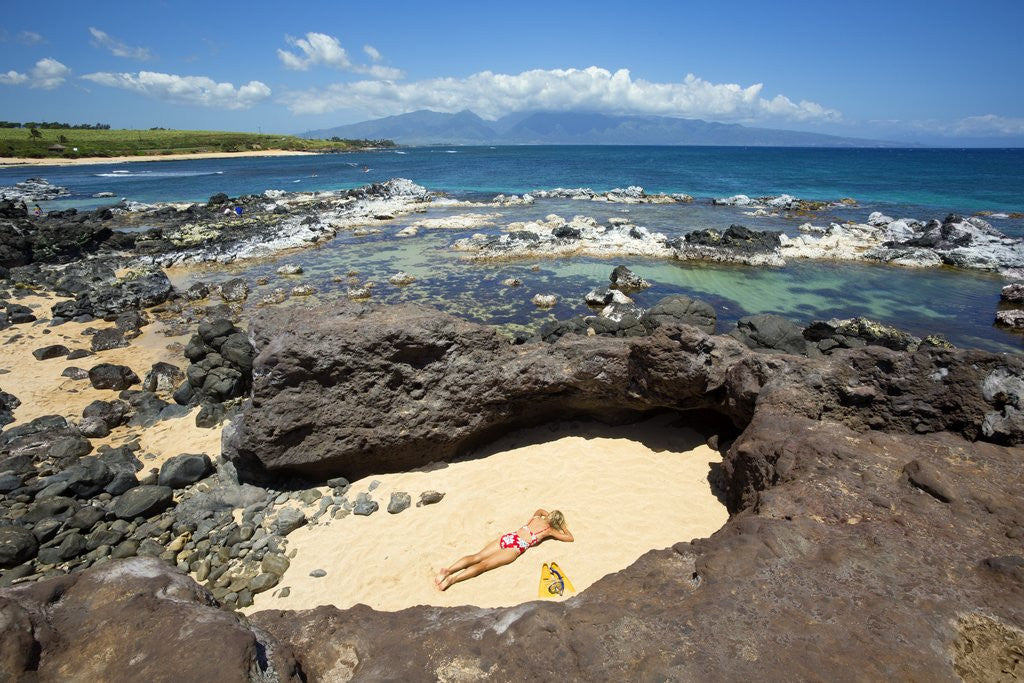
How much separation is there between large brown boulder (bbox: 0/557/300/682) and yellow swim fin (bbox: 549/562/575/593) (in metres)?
3.51

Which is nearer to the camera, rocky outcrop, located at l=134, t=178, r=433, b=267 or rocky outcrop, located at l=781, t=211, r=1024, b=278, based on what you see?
rocky outcrop, located at l=781, t=211, r=1024, b=278

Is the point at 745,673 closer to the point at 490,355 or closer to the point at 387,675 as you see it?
the point at 387,675

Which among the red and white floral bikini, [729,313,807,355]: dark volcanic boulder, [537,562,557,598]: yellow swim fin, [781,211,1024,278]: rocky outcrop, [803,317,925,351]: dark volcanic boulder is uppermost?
[781,211,1024,278]: rocky outcrop

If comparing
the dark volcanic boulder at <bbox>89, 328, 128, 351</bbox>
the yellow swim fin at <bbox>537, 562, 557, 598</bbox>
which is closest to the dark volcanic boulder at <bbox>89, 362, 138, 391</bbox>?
the dark volcanic boulder at <bbox>89, 328, 128, 351</bbox>

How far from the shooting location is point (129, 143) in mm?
103375

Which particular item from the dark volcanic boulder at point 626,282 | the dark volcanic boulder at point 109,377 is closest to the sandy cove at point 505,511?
the dark volcanic boulder at point 109,377

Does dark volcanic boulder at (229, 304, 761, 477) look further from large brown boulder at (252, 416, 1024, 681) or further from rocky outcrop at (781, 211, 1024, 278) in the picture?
rocky outcrop at (781, 211, 1024, 278)

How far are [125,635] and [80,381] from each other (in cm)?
1175

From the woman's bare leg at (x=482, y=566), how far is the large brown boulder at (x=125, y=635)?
2.82 meters

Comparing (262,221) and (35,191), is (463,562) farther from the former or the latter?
(35,191)

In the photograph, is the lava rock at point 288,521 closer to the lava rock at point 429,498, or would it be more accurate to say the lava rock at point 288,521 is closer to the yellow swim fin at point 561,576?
the lava rock at point 429,498

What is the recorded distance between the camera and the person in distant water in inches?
250

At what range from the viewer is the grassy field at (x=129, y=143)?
86.0 metres

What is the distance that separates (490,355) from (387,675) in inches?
212
